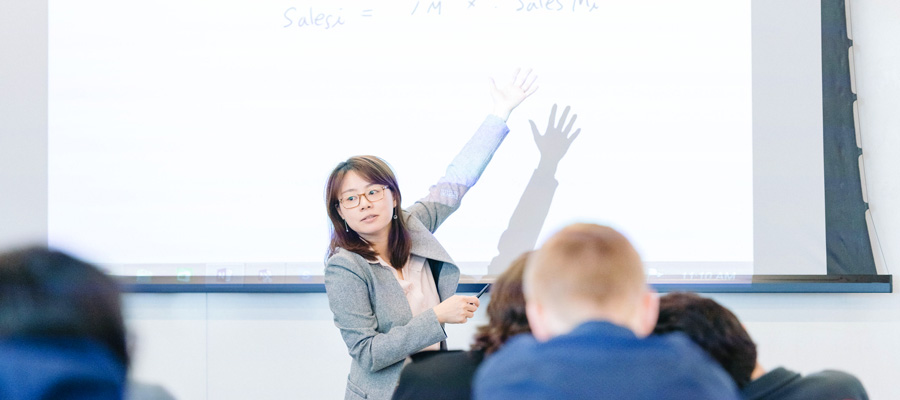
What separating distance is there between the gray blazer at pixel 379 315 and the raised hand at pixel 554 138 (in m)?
0.72

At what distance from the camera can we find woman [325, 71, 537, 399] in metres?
1.82

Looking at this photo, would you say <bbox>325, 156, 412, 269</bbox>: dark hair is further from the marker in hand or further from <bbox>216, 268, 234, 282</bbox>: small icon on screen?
<bbox>216, 268, 234, 282</bbox>: small icon on screen

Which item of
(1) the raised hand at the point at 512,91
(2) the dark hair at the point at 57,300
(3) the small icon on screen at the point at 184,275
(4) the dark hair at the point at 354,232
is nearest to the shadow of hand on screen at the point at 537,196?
(1) the raised hand at the point at 512,91

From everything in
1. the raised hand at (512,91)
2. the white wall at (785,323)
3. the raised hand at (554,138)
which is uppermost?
the raised hand at (512,91)

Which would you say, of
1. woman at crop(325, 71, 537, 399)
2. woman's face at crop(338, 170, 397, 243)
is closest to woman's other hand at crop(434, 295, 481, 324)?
woman at crop(325, 71, 537, 399)

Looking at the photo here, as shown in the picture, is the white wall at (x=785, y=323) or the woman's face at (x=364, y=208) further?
the white wall at (x=785, y=323)

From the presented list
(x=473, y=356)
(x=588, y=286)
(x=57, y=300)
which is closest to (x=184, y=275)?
(x=473, y=356)

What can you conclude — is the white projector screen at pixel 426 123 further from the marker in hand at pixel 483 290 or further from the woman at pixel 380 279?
the woman at pixel 380 279

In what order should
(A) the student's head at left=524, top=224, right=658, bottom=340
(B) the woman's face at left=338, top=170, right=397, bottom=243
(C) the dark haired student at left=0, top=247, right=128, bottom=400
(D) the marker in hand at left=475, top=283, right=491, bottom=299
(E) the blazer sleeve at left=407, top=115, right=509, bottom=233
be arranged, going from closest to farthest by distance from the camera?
(C) the dark haired student at left=0, top=247, right=128, bottom=400
(A) the student's head at left=524, top=224, right=658, bottom=340
(B) the woman's face at left=338, top=170, right=397, bottom=243
(E) the blazer sleeve at left=407, top=115, right=509, bottom=233
(D) the marker in hand at left=475, top=283, right=491, bottom=299

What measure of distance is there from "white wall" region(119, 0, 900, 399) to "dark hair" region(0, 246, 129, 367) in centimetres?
178

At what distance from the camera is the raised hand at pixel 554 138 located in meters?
2.59

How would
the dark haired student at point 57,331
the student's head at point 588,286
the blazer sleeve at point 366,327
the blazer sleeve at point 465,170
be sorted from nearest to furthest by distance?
the dark haired student at point 57,331, the student's head at point 588,286, the blazer sleeve at point 366,327, the blazer sleeve at point 465,170

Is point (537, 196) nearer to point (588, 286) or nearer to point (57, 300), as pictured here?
point (588, 286)

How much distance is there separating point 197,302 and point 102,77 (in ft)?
3.30
